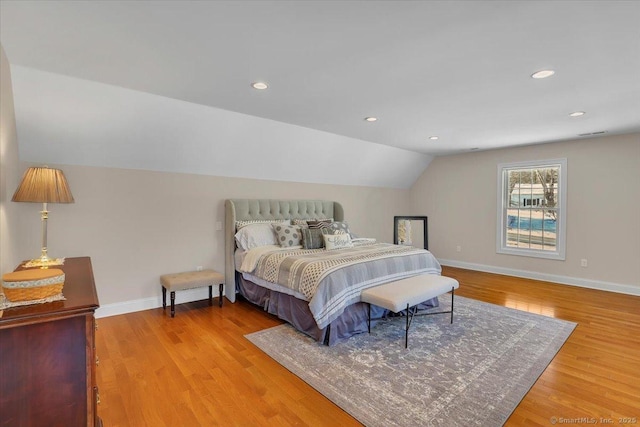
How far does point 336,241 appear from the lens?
4.18m

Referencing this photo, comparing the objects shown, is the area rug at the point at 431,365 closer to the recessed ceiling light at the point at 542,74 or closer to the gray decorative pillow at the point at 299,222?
the gray decorative pillow at the point at 299,222

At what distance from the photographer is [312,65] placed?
2379mm

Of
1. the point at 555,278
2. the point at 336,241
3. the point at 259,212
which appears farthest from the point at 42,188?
the point at 555,278

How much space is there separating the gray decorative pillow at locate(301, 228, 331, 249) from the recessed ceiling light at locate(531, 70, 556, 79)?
2.83 m

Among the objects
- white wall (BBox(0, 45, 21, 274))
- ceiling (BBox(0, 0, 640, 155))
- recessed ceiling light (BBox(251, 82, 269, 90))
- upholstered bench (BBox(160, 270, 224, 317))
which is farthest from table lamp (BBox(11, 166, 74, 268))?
recessed ceiling light (BBox(251, 82, 269, 90))

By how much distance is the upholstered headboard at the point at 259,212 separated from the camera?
4254 mm

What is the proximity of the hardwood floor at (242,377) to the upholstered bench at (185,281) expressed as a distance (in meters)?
0.21

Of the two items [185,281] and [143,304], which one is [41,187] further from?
[143,304]

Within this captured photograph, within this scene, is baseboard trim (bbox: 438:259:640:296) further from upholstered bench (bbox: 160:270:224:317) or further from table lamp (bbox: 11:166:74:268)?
table lamp (bbox: 11:166:74:268)

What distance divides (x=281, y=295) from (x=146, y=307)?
174 cm

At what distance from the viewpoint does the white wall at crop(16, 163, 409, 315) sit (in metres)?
3.30

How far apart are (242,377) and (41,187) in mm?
1955

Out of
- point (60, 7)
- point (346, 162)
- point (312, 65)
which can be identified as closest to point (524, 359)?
point (312, 65)

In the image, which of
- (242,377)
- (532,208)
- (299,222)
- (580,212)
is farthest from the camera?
(532,208)
